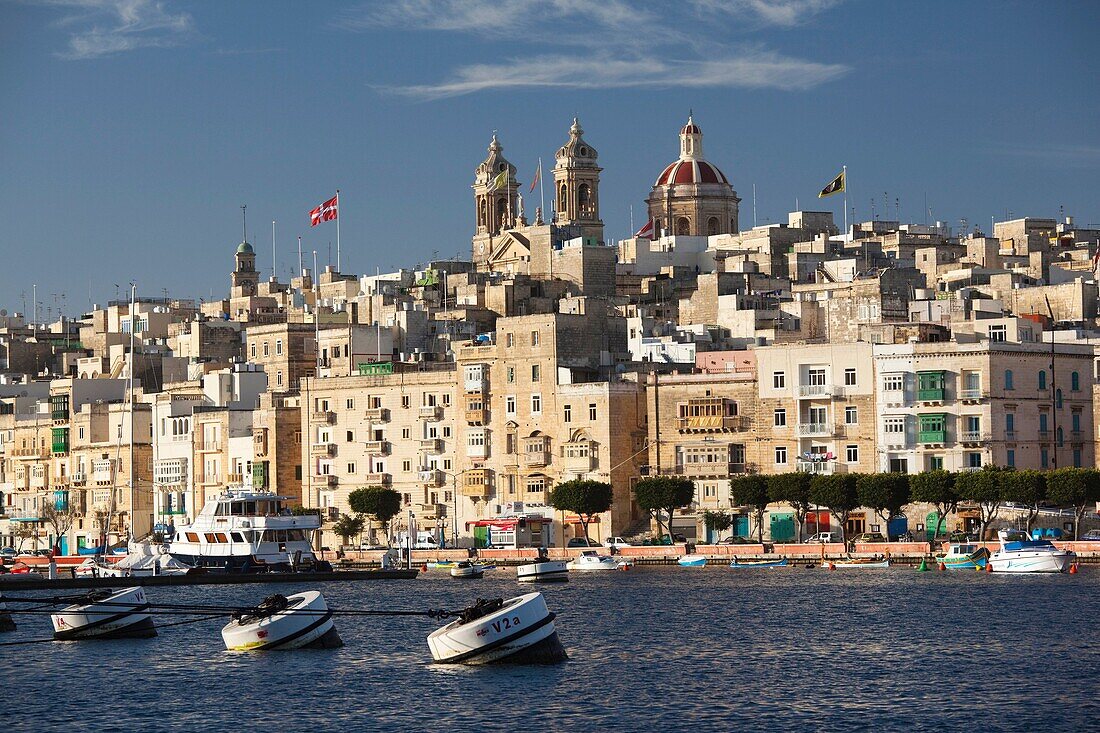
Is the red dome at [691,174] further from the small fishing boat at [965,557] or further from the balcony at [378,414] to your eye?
the small fishing boat at [965,557]

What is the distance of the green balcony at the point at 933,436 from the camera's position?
10081cm

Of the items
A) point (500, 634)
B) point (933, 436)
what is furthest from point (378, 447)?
point (500, 634)

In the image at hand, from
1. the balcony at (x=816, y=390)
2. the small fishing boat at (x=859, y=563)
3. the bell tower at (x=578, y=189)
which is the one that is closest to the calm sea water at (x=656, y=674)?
the small fishing boat at (x=859, y=563)

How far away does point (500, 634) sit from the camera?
56.2 meters

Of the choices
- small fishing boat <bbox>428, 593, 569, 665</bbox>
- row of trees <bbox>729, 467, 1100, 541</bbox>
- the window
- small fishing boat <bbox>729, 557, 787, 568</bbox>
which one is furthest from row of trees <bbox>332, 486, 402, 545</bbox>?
small fishing boat <bbox>428, 593, 569, 665</bbox>

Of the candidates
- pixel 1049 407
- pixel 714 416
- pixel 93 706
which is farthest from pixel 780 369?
pixel 93 706

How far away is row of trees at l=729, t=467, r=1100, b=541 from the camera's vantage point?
95375 millimetres

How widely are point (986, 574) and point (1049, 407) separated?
15283 mm

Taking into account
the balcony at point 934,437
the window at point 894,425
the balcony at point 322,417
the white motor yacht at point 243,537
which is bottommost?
the white motor yacht at point 243,537

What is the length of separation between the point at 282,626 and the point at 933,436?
149 feet

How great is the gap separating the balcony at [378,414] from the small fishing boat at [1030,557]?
35.5 m

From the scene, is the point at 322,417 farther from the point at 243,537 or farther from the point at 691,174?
the point at 691,174

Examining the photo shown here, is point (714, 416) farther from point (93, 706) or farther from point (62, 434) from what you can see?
point (93, 706)

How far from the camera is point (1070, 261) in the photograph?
148000 millimetres
